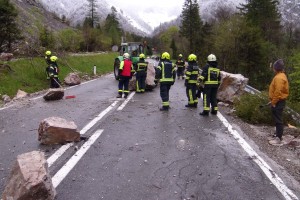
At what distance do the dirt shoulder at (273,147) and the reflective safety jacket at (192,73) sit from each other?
1.87 meters

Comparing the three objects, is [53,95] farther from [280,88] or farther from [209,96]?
[280,88]

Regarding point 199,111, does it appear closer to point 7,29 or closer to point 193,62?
point 193,62

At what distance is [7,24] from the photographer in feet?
70.9

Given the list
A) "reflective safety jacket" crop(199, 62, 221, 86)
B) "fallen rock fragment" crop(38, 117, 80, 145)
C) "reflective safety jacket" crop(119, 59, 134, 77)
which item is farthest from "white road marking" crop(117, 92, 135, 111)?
"fallen rock fragment" crop(38, 117, 80, 145)

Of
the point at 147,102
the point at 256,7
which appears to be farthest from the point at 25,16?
the point at 147,102

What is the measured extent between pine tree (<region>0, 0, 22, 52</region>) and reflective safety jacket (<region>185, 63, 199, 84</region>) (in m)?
14.6

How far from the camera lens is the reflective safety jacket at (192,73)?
37.7ft

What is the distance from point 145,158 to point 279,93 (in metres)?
3.64

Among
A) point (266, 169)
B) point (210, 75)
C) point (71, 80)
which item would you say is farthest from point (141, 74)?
point (266, 169)

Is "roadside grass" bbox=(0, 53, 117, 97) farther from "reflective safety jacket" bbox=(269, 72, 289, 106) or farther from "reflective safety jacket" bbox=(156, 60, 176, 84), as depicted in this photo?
"reflective safety jacket" bbox=(269, 72, 289, 106)

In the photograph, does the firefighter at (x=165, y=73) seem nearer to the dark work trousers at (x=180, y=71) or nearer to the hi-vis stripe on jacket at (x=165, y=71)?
the hi-vis stripe on jacket at (x=165, y=71)

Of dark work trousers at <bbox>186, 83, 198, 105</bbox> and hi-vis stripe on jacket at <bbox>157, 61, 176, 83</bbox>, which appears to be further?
dark work trousers at <bbox>186, 83, 198, 105</bbox>

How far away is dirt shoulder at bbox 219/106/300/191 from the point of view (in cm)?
612

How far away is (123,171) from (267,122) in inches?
221
